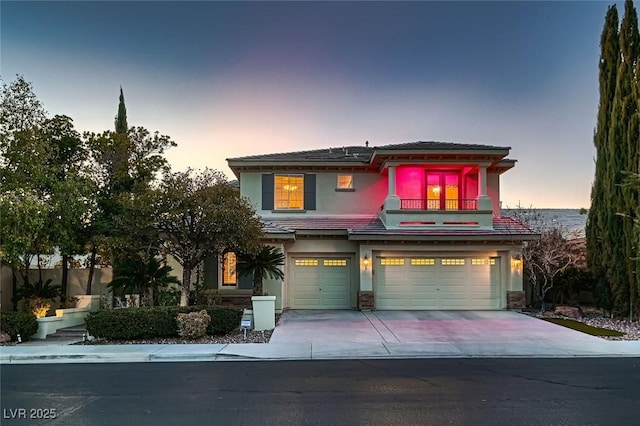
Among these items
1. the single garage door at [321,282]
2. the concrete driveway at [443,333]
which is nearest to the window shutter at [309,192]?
the single garage door at [321,282]

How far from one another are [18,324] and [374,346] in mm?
10046

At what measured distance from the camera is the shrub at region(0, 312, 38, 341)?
13.0 metres

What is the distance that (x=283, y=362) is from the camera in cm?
1082

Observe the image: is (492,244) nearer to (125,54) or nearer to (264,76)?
(264,76)

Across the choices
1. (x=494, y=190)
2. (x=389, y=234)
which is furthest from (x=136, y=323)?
(x=494, y=190)

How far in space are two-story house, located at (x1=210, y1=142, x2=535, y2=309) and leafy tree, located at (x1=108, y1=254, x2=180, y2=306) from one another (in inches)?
119

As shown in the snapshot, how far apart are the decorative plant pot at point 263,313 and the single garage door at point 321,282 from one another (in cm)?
472

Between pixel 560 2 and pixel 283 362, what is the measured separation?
15.8 meters

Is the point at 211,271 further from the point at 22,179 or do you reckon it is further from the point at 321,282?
the point at 22,179

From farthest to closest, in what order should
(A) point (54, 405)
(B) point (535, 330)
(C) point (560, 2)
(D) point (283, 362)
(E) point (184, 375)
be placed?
(C) point (560, 2)
(B) point (535, 330)
(D) point (283, 362)
(E) point (184, 375)
(A) point (54, 405)

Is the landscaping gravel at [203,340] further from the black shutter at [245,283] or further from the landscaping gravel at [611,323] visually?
the landscaping gravel at [611,323]

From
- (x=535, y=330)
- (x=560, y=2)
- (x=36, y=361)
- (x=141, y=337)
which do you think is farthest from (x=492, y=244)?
(x=36, y=361)

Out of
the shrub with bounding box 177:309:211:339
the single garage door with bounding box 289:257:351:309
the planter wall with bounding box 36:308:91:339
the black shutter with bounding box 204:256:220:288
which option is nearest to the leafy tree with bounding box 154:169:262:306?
the shrub with bounding box 177:309:211:339

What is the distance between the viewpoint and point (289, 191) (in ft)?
70.1
